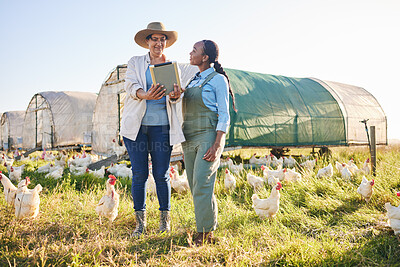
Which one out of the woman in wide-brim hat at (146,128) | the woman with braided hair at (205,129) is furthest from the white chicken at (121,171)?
the woman with braided hair at (205,129)

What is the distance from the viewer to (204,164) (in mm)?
2680

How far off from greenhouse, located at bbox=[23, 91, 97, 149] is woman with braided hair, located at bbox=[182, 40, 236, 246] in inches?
562

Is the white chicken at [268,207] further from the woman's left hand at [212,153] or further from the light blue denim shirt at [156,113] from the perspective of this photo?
the light blue denim shirt at [156,113]

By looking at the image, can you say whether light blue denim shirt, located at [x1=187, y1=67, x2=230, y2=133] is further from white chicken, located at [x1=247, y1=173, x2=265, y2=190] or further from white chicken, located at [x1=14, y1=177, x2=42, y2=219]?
white chicken, located at [x1=247, y1=173, x2=265, y2=190]

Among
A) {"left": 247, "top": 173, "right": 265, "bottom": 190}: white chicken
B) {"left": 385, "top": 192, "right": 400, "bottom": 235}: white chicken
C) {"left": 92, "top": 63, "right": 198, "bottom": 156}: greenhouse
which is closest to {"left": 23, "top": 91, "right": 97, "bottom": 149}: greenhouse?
{"left": 92, "top": 63, "right": 198, "bottom": 156}: greenhouse

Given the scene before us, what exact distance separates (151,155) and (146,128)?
28 cm

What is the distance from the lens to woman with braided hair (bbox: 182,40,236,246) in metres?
2.68

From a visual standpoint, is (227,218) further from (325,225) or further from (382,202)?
(382,202)

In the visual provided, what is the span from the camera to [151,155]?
302cm

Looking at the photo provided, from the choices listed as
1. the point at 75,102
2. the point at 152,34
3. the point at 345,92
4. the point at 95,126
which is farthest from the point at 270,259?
the point at 75,102

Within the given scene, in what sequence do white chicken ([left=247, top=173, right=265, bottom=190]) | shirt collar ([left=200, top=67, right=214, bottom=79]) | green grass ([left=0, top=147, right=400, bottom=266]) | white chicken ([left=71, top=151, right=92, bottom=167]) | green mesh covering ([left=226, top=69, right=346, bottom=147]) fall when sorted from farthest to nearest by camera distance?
1. green mesh covering ([left=226, top=69, right=346, bottom=147])
2. white chicken ([left=71, top=151, right=92, bottom=167])
3. white chicken ([left=247, top=173, right=265, bottom=190])
4. shirt collar ([left=200, top=67, right=214, bottom=79])
5. green grass ([left=0, top=147, right=400, bottom=266])

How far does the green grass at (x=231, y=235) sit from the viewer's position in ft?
7.98

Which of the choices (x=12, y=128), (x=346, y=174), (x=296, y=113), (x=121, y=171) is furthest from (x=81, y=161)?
(x=12, y=128)

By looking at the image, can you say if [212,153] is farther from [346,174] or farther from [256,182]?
[346,174]
